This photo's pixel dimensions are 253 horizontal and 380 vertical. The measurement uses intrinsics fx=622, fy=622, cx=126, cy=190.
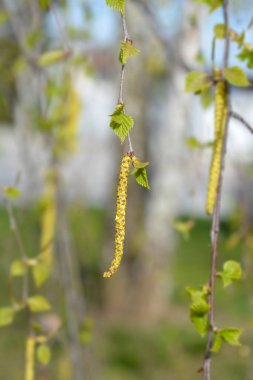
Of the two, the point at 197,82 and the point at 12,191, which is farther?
the point at 12,191

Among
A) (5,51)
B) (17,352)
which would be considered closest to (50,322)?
(5,51)

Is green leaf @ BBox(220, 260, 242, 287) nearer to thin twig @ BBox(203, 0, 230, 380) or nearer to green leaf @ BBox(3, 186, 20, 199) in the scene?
thin twig @ BBox(203, 0, 230, 380)

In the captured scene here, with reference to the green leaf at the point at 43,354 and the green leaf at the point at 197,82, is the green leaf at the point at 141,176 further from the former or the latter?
the green leaf at the point at 43,354

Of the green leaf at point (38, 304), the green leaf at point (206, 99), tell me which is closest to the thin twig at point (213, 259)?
the green leaf at point (206, 99)

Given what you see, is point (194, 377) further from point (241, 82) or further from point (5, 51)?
point (241, 82)

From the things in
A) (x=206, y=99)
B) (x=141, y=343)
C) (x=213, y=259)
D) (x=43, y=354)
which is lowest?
(x=43, y=354)

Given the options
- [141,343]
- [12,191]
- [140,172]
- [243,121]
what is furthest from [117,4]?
[141,343]

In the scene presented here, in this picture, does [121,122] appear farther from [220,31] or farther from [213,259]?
[220,31]
